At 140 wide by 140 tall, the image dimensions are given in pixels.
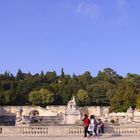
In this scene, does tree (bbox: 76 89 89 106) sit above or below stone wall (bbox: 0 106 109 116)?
above

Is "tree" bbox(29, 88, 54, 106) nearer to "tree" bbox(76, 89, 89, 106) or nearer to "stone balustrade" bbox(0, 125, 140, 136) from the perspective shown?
"tree" bbox(76, 89, 89, 106)

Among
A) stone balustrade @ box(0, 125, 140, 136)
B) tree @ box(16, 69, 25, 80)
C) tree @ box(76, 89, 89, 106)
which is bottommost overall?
stone balustrade @ box(0, 125, 140, 136)

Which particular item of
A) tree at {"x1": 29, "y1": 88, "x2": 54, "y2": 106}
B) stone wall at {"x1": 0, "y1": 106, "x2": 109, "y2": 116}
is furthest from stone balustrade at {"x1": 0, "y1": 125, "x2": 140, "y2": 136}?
tree at {"x1": 29, "y1": 88, "x2": 54, "y2": 106}

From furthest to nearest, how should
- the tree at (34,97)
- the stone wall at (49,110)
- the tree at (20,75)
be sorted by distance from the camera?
the tree at (20,75) → the tree at (34,97) → the stone wall at (49,110)

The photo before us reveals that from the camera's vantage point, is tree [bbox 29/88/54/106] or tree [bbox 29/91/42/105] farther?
tree [bbox 29/91/42/105]

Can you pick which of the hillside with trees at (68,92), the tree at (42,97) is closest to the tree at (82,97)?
the hillside with trees at (68,92)

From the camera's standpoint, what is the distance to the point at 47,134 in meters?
20.5

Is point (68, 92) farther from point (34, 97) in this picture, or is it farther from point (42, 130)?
point (42, 130)

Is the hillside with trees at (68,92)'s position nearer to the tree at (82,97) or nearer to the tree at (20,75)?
the tree at (82,97)

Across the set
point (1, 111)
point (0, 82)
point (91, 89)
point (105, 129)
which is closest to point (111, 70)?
point (91, 89)

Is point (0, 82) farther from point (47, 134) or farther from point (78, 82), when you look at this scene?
point (47, 134)

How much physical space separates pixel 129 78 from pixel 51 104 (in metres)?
19.2

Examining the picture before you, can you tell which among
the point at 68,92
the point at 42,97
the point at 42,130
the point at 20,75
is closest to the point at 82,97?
the point at 68,92

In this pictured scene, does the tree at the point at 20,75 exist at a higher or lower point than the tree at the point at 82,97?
higher
